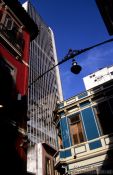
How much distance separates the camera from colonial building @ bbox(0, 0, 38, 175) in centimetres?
732

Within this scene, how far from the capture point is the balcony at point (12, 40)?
33.2 ft

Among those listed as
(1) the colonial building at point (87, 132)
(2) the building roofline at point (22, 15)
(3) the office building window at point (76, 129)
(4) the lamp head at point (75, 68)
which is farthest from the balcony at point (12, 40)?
(3) the office building window at point (76, 129)

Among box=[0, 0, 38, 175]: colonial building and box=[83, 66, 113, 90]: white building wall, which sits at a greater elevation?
box=[83, 66, 113, 90]: white building wall

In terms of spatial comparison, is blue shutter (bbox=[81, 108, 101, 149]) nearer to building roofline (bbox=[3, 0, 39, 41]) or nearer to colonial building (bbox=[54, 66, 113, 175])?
colonial building (bbox=[54, 66, 113, 175])

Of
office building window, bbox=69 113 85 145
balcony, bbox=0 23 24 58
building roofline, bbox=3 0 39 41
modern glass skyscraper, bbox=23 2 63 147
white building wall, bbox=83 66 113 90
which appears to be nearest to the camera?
balcony, bbox=0 23 24 58

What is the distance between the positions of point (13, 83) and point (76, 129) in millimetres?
8324

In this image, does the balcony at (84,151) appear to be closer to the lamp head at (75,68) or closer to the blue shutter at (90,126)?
the blue shutter at (90,126)

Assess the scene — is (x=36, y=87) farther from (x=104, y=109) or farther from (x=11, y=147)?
(x=11, y=147)

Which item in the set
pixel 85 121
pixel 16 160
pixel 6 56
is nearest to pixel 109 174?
pixel 85 121

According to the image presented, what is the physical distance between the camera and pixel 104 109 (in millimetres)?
15500

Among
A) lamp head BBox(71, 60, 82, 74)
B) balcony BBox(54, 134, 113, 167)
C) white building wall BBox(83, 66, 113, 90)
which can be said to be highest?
white building wall BBox(83, 66, 113, 90)

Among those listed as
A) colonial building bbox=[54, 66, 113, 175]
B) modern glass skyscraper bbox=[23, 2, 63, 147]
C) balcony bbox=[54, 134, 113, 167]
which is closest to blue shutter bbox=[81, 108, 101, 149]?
colonial building bbox=[54, 66, 113, 175]

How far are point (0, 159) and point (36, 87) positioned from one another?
6724 centimetres

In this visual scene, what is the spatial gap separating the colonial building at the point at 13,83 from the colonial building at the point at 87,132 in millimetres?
6901
